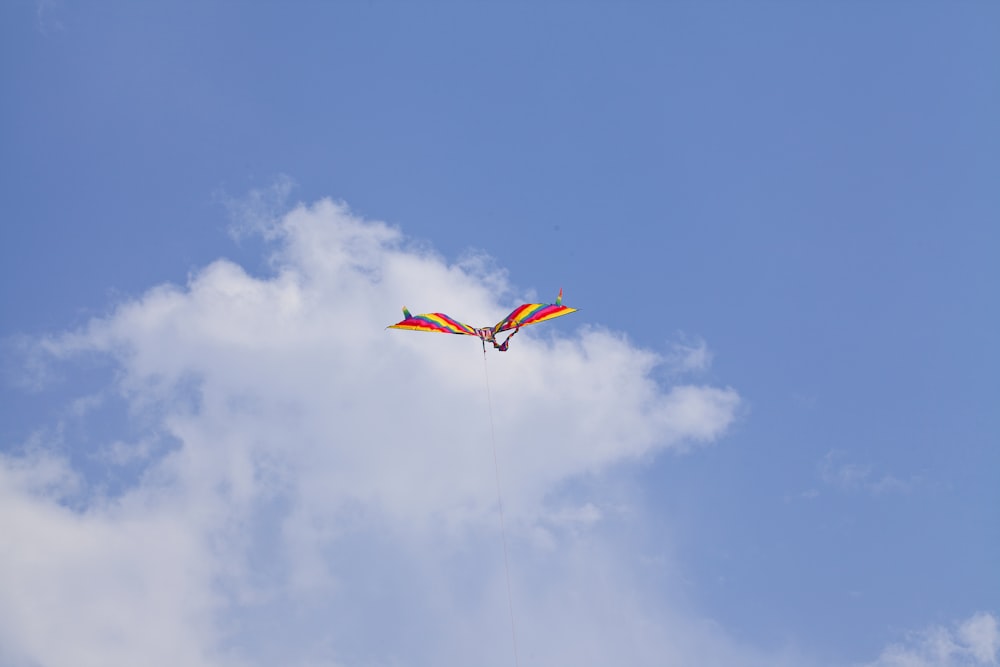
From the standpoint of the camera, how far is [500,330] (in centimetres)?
6134

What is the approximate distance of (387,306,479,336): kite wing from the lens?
6131 cm

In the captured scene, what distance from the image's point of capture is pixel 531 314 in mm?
62344

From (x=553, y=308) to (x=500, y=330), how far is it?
4.25 m

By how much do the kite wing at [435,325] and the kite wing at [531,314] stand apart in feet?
6.85

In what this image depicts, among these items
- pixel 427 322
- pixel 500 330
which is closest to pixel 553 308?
pixel 500 330

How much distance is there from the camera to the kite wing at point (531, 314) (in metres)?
61.4

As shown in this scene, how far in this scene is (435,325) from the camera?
61406mm

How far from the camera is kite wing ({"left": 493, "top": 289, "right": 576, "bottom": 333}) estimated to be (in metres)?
61.4

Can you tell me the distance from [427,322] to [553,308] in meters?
8.66

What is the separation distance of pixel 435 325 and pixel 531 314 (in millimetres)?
6525

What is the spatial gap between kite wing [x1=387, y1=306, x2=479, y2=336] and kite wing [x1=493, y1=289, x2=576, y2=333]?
2.09 meters

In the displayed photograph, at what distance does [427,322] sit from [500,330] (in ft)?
16.0

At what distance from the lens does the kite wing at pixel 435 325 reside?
61312 mm

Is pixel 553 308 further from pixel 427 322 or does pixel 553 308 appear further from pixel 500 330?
pixel 427 322
